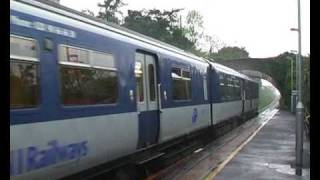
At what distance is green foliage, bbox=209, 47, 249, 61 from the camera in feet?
310

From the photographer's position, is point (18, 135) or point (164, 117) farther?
point (164, 117)

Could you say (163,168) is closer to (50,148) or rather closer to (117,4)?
(50,148)

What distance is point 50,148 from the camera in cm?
732

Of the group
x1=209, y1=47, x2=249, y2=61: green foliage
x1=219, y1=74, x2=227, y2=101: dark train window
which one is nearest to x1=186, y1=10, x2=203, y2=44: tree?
x1=209, y1=47, x2=249, y2=61: green foliage

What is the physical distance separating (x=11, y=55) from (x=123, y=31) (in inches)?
Answer: 168

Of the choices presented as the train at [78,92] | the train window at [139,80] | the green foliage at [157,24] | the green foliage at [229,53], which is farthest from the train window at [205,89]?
the green foliage at [229,53]

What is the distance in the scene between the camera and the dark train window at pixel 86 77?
7898 millimetres

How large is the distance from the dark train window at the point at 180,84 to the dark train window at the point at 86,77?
441 cm

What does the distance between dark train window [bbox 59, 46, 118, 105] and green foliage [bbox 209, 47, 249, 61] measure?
3256 inches

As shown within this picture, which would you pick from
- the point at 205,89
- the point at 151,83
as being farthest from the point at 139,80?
the point at 205,89

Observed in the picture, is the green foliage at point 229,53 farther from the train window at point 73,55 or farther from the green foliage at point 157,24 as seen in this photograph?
the train window at point 73,55

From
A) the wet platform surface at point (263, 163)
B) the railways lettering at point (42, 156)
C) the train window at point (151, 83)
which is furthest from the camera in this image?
the wet platform surface at point (263, 163)

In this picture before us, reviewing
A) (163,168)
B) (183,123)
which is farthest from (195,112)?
(163,168)

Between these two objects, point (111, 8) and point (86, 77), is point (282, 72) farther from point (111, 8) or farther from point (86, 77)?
point (86, 77)
